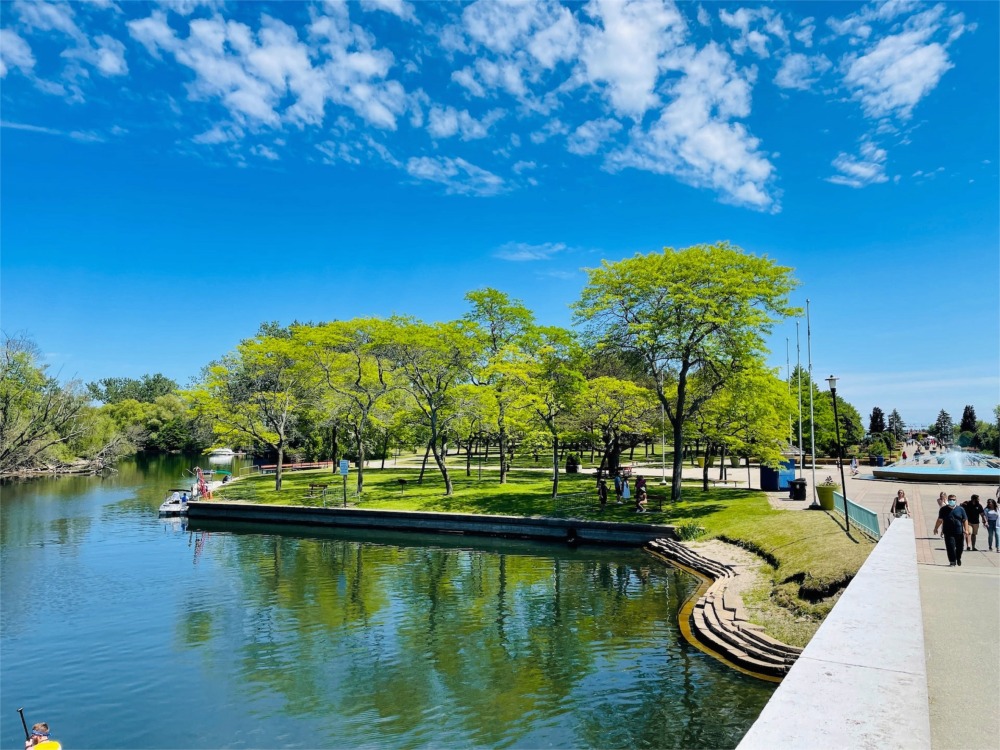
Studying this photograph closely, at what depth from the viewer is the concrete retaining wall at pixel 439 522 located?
33.5 m

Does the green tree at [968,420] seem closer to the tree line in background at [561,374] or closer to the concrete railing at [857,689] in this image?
the tree line in background at [561,374]

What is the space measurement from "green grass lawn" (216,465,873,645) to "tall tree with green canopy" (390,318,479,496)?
4.63m

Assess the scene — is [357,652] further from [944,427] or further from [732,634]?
[944,427]

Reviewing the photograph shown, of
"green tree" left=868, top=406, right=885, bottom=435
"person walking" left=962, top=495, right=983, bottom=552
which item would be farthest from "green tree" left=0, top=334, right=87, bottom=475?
"green tree" left=868, top=406, right=885, bottom=435

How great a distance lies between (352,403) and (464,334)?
10.3 meters

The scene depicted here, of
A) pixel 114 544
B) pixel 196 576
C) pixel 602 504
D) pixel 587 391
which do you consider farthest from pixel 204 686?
pixel 587 391

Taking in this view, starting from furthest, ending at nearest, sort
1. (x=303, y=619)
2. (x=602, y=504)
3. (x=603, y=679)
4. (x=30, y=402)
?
(x=602, y=504), (x=303, y=619), (x=30, y=402), (x=603, y=679)

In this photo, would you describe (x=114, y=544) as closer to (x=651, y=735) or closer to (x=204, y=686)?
(x=204, y=686)

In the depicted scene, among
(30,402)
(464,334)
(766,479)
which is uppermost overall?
(464,334)

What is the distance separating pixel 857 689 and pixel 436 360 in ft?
132

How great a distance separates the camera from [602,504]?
38469 mm

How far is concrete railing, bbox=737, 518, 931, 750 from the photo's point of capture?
13.5 ft

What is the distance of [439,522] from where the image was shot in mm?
38125

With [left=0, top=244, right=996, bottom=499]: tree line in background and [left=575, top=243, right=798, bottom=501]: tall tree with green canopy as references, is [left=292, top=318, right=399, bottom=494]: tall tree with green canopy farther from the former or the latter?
[left=575, top=243, right=798, bottom=501]: tall tree with green canopy
